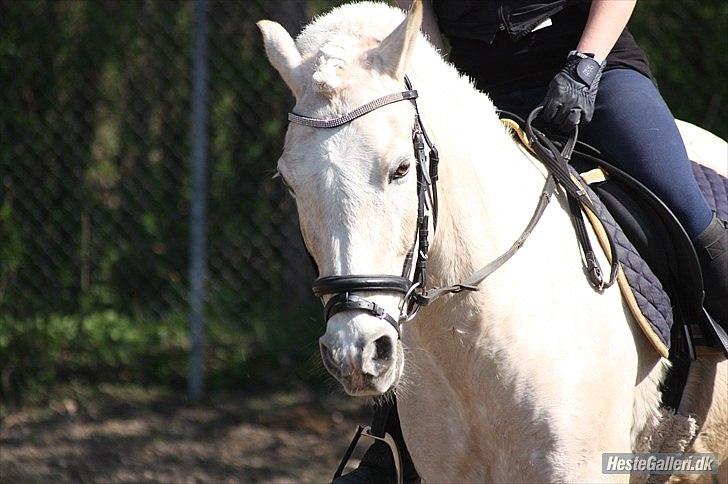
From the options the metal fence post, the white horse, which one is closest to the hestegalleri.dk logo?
the white horse

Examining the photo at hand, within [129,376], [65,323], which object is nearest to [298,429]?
[129,376]

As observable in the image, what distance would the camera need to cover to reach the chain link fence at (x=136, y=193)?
248 inches

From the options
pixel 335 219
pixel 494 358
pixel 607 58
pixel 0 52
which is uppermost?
pixel 0 52

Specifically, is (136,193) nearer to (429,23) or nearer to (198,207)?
(198,207)

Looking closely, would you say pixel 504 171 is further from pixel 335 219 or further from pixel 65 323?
pixel 65 323

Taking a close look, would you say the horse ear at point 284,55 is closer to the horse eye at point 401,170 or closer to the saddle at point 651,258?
the horse eye at point 401,170

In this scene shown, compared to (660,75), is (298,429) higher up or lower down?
lower down

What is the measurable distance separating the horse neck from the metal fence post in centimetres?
362

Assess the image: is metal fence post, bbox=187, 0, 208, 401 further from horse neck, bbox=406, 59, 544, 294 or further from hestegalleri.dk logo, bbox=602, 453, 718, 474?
hestegalleri.dk logo, bbox=602, 453, 718, 474

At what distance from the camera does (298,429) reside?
6.12 meters

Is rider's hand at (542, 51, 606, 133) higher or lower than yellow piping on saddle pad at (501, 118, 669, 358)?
higher

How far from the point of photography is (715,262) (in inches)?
120

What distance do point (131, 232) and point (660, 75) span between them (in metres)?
3.56

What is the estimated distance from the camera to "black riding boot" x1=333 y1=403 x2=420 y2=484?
129 inches
